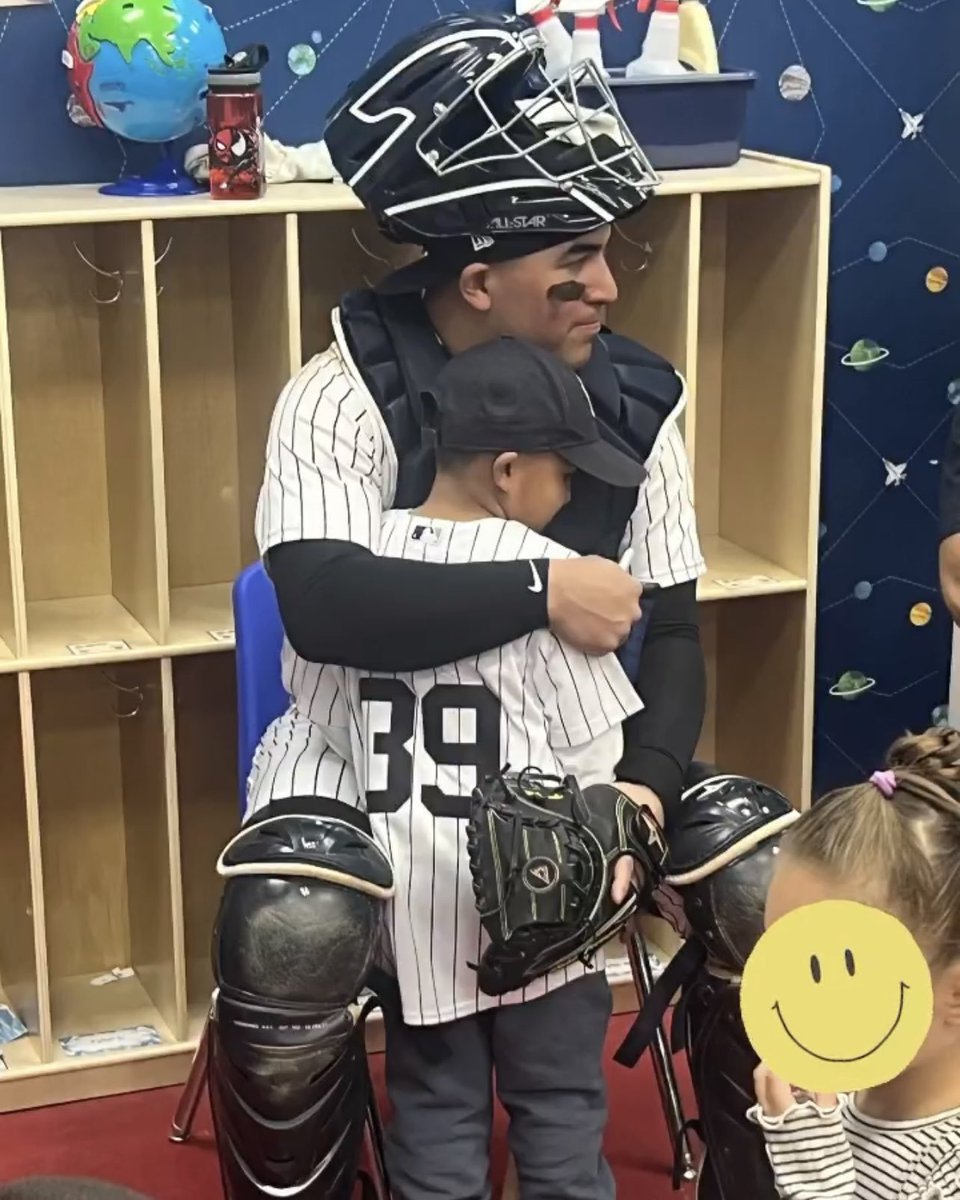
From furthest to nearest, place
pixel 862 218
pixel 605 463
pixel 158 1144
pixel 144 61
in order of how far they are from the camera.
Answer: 1. pixel 862 218
2. pixel 158 1144
3. pixel 144 61
4. pixel 605 463

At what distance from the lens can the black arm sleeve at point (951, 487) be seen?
231cm

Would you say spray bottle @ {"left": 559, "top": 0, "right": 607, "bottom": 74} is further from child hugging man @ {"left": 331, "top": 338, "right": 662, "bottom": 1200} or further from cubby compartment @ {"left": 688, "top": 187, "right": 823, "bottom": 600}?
child hugging man @ {"left": 331, "top": 338, "right": 662, "bottom": 1200}

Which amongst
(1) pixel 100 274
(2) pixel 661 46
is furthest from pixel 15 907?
(2) pixel 661 46

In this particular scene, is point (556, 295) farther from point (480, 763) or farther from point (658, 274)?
point (658, 274)

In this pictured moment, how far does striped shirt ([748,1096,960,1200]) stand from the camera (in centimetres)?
122

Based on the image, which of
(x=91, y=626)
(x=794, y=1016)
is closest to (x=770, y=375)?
(x=91, y=626)

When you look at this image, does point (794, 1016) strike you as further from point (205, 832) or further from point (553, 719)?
point (205, 832)

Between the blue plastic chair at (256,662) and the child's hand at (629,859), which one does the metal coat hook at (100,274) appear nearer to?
the blue plastic chair at (256,662)

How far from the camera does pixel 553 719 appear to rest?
1.79 m

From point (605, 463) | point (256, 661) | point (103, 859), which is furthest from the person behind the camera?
point (103, 859)

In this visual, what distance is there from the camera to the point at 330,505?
5.91 feet

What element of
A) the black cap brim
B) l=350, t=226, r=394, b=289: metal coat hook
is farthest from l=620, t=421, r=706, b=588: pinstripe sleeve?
l=350, t=226, r=394, b=289: metal coat hook

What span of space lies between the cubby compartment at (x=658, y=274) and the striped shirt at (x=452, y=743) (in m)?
0.78

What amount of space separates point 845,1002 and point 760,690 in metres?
1.77
